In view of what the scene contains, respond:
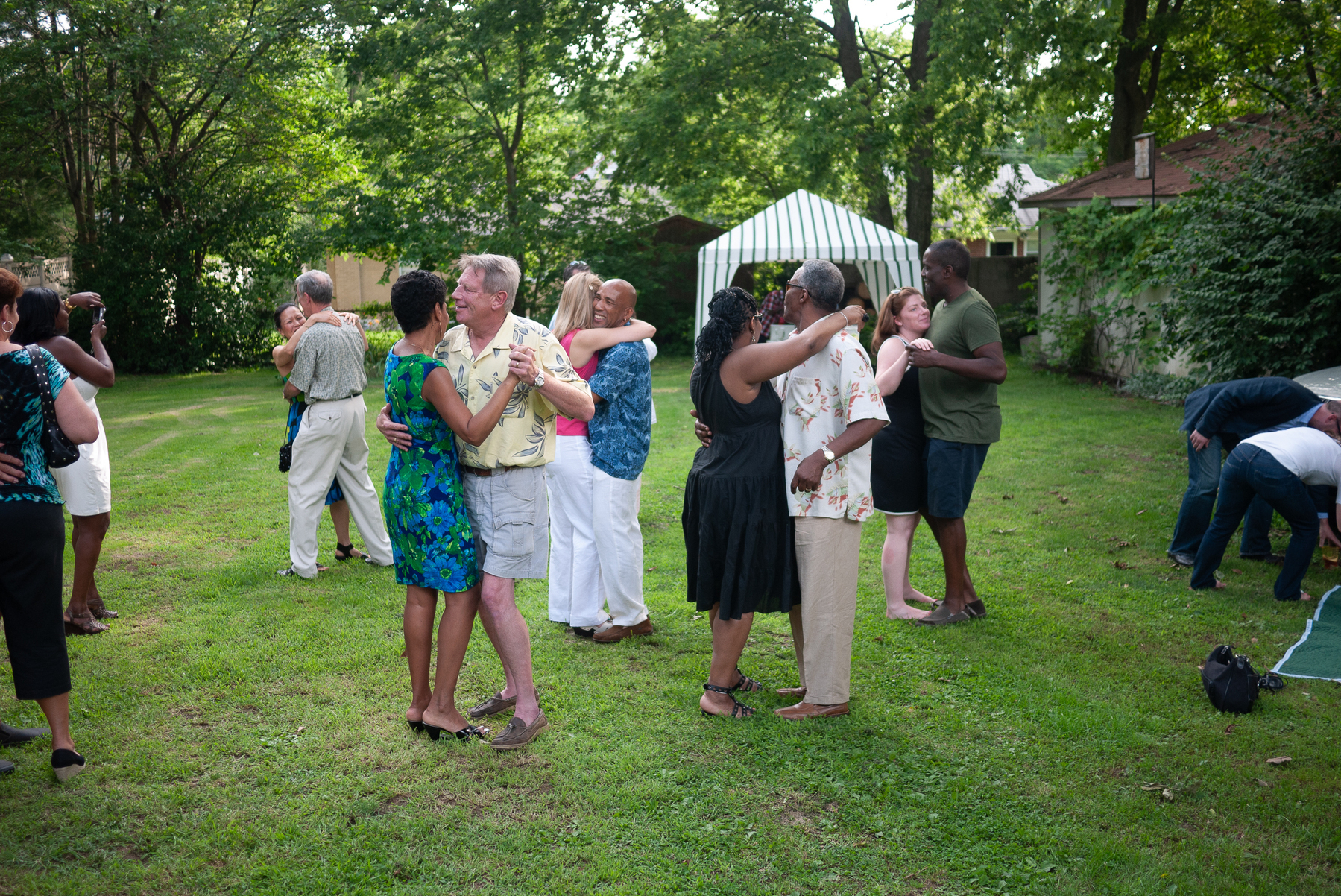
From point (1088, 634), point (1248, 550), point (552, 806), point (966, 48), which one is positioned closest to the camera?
point (552, 806)

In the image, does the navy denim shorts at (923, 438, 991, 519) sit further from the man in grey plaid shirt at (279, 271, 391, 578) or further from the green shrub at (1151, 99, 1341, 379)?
the green shrub at (1151, 99, 1341, 379)

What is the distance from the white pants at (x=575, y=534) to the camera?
17.7ft

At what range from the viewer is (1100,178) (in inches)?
675

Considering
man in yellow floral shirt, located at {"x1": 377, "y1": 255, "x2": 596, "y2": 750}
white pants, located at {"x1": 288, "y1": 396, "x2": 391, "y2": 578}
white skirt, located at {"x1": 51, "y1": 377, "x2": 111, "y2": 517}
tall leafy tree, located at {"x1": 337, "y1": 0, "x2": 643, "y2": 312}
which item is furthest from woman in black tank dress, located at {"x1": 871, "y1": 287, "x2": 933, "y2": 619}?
tall leafy tree, located at {"x1": 337, "y1": 0, "x2": 643, "y2": 312}

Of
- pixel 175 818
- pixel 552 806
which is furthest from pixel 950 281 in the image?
pixel 175 818

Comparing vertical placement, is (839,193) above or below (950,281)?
above

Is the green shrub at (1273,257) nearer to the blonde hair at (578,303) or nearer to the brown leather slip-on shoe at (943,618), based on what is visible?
the brown leather slip-on shoe at (943,618)

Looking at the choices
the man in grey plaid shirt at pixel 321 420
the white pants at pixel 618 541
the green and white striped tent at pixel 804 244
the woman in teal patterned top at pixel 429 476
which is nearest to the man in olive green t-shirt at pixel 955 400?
the white pants at pixel 618 541

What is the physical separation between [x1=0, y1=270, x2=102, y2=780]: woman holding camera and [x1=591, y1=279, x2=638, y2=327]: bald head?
2438 millimetres

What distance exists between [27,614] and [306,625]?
6.34ft

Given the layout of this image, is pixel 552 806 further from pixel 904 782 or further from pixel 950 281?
pixel 950 281

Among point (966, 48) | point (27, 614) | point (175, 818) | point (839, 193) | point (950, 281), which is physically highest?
point (966, 48)

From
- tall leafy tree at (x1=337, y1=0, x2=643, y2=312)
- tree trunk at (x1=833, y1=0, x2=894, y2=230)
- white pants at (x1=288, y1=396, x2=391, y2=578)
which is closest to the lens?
white pants at (x1=288, y1=396, x2=391, y2=578)

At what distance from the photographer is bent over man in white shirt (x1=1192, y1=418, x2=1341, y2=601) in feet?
18.6
